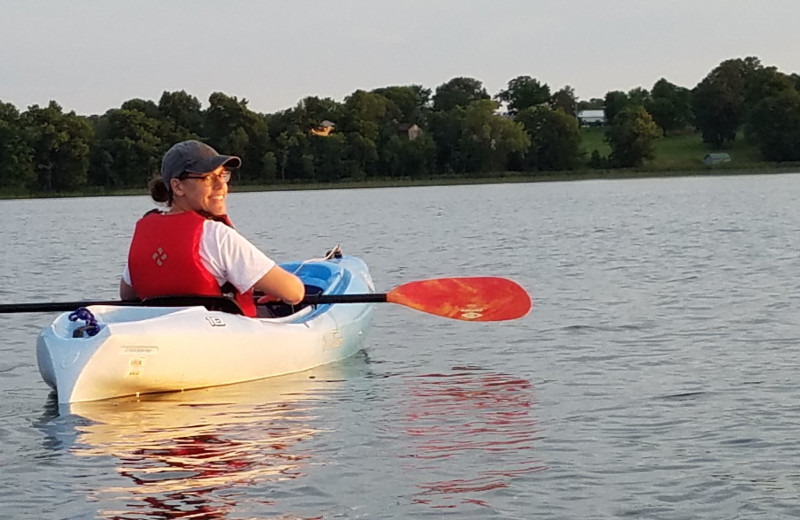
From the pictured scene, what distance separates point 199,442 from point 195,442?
2 cm

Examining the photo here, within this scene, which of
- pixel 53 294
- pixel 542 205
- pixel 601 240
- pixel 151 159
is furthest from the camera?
pixel 151 159

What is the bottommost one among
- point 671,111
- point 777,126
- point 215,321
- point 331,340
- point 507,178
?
point 507,178

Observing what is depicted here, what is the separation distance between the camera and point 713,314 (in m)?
11.1

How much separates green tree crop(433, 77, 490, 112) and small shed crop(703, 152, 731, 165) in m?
26.2

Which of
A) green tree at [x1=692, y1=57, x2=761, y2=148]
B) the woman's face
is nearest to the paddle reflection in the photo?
the woman's face

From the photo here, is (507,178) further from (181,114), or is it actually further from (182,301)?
(182,301)

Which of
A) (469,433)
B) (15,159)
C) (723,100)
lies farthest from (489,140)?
(469,433)

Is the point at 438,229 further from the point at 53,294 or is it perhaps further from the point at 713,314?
the point at 713,314

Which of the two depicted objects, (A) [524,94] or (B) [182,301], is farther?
(A) [524,94]

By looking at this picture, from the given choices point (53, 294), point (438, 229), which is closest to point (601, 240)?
point (438, 229)

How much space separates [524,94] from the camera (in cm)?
10406

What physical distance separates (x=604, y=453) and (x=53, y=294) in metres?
10.9

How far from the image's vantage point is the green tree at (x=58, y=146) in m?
72.8

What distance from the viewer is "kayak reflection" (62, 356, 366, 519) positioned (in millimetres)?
5250
